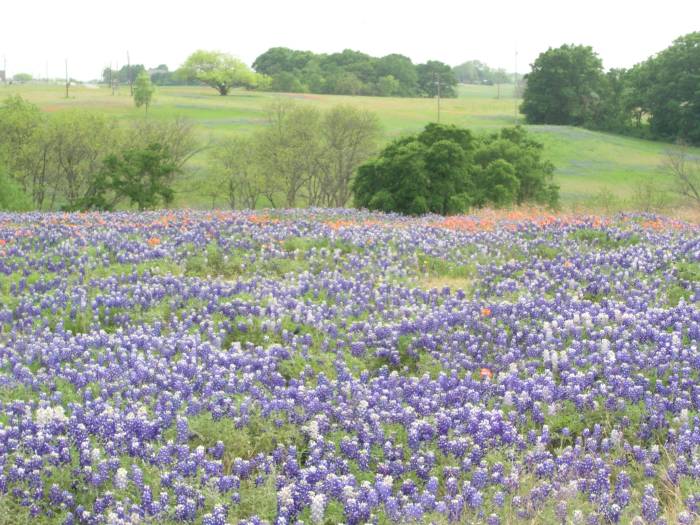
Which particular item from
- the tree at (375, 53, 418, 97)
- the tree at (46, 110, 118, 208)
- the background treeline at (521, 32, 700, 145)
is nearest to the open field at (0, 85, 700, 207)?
the background treeline at (521, 32, 700, 145)

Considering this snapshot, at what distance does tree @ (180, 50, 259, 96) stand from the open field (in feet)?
14.3

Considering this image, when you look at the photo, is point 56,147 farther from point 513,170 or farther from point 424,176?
point 424,176

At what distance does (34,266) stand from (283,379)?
6263 millimetres

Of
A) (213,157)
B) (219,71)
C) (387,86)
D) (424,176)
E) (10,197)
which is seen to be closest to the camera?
(424,176)

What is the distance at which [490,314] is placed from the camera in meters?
8.90

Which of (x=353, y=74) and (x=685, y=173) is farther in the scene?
(x=353, y=74)

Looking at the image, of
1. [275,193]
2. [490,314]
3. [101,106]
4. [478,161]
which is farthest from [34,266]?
[101,106]

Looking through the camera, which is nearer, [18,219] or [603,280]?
[603,280]

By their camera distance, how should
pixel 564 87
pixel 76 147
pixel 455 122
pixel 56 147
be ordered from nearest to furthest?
pixel 56 147
pixel 76 147
pixel 455 122
pixel 564 87

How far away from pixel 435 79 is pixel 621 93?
56.0 m

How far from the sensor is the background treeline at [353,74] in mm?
144125

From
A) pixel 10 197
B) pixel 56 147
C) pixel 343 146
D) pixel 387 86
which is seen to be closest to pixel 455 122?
pixel 343 146

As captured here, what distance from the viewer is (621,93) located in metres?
104

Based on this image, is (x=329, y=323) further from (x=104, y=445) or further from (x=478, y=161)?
(x=478, y=161)
